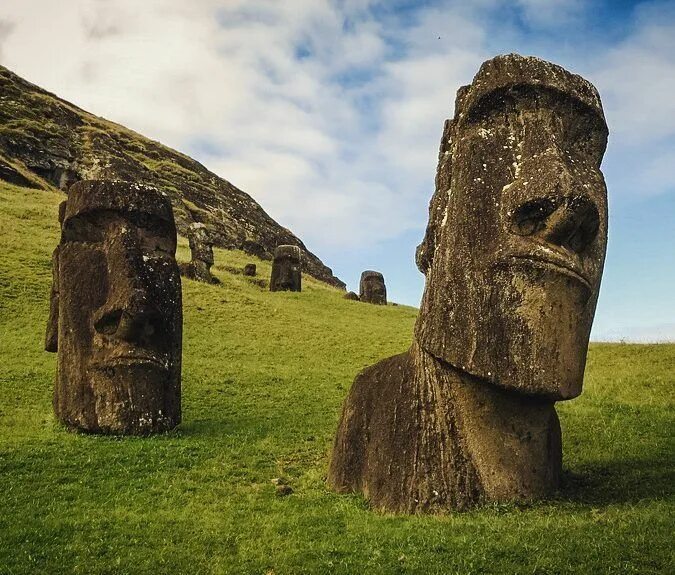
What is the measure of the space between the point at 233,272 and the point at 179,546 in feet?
137

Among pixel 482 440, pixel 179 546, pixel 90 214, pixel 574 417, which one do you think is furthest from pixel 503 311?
pixel 90 214

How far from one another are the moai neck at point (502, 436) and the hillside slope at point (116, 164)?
5140 centimetres

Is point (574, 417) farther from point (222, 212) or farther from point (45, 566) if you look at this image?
point (222, 212)

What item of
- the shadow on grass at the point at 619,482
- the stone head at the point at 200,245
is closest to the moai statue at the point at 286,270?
the stone head at the point at 200,245

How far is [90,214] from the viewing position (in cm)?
1284

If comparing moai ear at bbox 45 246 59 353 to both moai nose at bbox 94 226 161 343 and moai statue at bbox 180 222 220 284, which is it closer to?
moai nose at bbox 94 226 161 343

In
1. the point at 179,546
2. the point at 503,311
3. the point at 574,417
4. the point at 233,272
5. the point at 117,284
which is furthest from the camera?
the point at 233,272

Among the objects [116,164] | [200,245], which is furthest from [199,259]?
[116,164]

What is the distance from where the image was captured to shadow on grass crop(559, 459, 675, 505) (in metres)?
7.36

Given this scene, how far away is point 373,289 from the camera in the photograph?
4494 cm

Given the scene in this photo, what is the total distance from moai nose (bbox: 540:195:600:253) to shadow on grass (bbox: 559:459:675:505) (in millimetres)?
2588

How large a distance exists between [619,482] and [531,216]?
3.30m

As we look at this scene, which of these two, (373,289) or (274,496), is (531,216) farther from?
(373,289)

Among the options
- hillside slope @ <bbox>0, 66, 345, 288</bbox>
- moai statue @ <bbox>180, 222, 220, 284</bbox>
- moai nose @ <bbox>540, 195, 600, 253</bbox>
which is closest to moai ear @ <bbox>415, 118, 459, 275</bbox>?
moai nose @ <bbox>540, 195, 600, 253</bbox>
